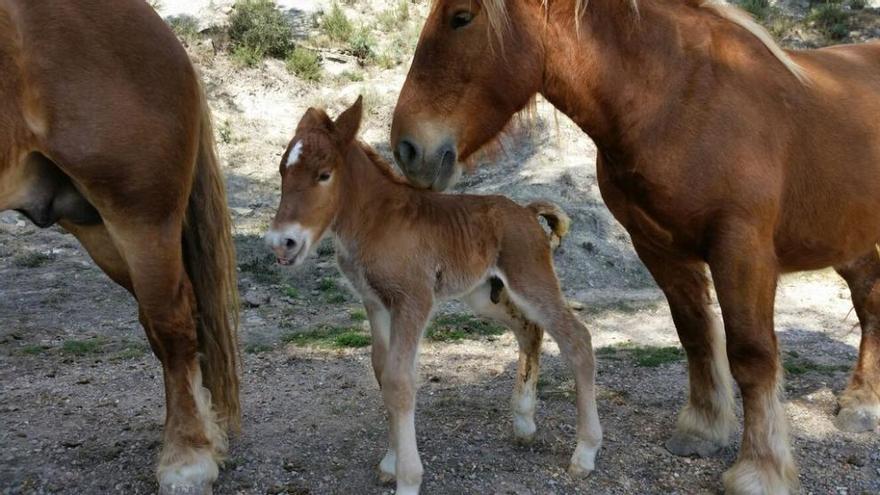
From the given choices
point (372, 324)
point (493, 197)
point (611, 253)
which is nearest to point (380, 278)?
point (372, 324)

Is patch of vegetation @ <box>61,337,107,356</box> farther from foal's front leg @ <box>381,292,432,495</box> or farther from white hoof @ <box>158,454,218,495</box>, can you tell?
foal's front leg @ <box>381,292,432,495</box>

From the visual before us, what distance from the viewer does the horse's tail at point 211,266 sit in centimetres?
344

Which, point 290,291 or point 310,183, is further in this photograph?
Result: point 290,291

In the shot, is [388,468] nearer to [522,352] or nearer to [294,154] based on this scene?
[522,352]

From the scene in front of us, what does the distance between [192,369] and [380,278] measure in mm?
930

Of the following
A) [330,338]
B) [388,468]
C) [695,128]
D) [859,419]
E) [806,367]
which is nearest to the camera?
[695,128]

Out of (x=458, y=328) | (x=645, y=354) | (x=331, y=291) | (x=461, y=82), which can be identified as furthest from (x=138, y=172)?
(x=331, y=291)

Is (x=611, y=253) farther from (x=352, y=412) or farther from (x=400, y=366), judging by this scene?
(x=400, y=366)

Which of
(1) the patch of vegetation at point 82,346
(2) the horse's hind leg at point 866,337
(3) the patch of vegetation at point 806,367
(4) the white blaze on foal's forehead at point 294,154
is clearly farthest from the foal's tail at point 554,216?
(1) the patch of vegetation at point 82,346

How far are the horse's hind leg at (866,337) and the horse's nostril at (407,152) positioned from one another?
2.55 m

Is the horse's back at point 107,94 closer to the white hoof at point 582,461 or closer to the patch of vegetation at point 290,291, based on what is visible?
the white hoof at point 582,461

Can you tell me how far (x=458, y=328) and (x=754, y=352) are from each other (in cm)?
313

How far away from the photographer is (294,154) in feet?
9.69

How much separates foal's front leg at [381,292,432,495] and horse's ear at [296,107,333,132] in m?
0.81
